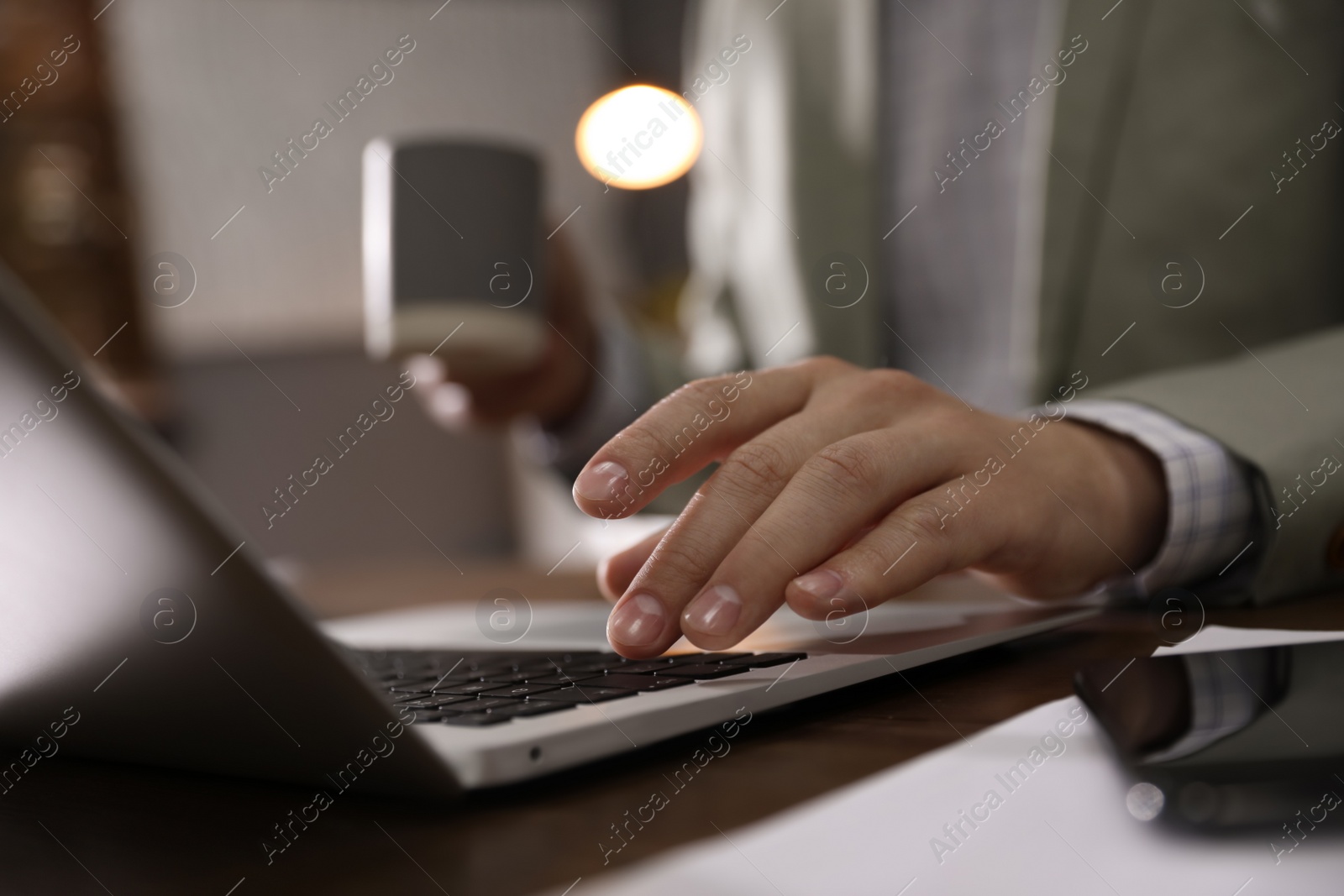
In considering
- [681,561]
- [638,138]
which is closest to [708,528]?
[681,561]

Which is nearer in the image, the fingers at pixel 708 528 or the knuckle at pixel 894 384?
the fingers at pixel 708 528

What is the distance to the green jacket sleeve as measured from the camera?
0.49m

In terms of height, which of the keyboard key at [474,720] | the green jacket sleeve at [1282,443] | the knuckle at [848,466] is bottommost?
the green jacket sleeve at [1282,443]

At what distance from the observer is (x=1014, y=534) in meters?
0.45

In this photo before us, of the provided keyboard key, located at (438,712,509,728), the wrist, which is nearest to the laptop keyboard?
keyboard key, located at (438,712,509,728)

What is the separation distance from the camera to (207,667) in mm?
237

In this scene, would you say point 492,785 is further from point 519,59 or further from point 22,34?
point 22,34

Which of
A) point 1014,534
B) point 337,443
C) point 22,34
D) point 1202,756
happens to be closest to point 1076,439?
point 1014,534

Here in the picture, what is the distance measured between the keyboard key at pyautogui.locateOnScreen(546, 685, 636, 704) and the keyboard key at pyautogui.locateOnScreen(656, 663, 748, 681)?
0.09ft

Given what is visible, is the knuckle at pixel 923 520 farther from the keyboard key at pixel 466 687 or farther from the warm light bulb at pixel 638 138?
the warm light bulb at pixel 638 138

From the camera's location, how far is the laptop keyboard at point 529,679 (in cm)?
27

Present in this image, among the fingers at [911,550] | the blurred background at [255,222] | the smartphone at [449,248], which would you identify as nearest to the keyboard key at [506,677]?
the fingers at [911,550]

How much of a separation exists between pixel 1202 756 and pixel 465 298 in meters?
0.70

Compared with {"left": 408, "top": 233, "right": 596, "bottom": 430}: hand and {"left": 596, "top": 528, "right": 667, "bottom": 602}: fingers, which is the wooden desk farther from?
{"left": 408, "top": 233, "right": 596, "bottom": 430}: hand
